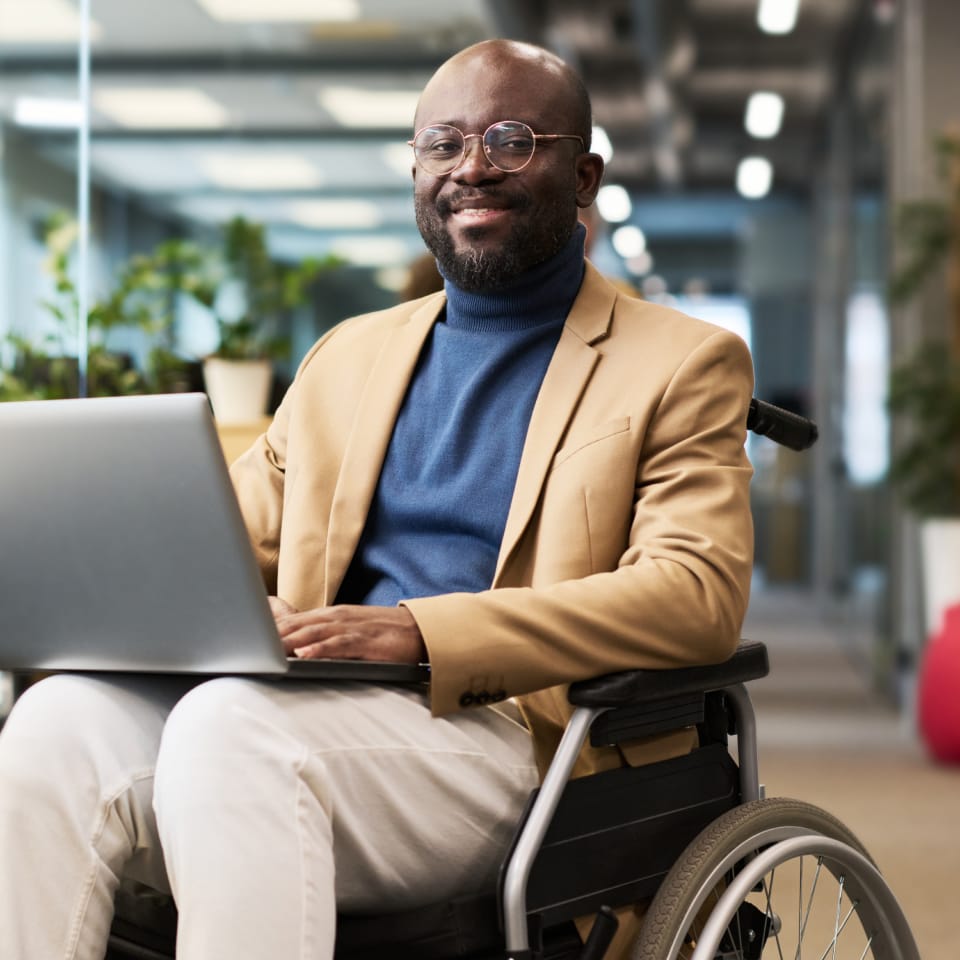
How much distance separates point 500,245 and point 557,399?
0.21m

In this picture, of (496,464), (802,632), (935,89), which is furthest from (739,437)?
(802,632)

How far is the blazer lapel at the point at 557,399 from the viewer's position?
1.52 metres

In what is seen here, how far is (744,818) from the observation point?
4.79 feet

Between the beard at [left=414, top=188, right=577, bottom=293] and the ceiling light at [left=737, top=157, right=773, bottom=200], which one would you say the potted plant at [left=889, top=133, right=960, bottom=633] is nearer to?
the beard at [left=414, top=188, right=577, bottom=293]

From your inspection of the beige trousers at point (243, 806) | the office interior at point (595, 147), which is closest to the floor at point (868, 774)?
the office interior at point (595, 147)

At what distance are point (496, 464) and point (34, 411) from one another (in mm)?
506

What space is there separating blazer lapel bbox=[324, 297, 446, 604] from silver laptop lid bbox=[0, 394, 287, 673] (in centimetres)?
32

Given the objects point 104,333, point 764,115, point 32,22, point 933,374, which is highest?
point 764,115

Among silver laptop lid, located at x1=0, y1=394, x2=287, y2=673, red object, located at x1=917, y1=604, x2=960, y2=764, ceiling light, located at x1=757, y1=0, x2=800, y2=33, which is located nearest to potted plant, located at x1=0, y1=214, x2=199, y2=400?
silver laptop lid, located at x1=0, y1=394, x2=287, y2=673

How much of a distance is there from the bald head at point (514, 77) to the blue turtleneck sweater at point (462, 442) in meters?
Result: 0.15

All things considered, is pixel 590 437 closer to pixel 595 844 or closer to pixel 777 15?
pixel 595 844

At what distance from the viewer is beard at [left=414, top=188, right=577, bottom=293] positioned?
167 centimetres

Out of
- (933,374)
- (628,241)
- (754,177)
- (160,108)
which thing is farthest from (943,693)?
(628,241)

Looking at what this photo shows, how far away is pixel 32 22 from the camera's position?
139 inches
